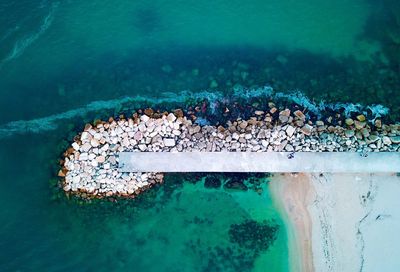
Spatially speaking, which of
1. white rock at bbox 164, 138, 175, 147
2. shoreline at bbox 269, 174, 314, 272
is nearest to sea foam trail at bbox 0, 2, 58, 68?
white rock at bbox 164, 138, 175, 147

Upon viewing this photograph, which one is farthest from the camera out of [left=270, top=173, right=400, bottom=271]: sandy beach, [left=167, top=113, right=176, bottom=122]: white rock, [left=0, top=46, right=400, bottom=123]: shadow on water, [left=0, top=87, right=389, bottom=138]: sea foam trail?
[left=0, top=46, right=400, bottom=123]: shadow on water

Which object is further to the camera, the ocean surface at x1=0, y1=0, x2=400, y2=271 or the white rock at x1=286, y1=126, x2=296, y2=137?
the white rock at x1=286, y1=126, x2=296, y2=137

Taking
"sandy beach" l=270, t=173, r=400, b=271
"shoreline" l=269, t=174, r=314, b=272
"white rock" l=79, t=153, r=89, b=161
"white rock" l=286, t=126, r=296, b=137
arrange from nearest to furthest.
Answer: "sandy beach" l=270, t=173, r=400, b=271
"shoreline" l=269, t=174, r=314, b=272
"white rock" l=286, t=126, r=296, b=137
"white rock" l=79, t=153, r=89, b=161

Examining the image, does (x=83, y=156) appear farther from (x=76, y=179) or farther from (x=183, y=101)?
(x=183, y=101)

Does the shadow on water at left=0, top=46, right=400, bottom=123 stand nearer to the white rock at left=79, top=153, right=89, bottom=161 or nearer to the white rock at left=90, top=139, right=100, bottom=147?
the white rock at left=90, top=139, right=100, bottom=147

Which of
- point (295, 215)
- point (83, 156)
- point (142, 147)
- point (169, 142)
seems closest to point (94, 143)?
point (83, 156)

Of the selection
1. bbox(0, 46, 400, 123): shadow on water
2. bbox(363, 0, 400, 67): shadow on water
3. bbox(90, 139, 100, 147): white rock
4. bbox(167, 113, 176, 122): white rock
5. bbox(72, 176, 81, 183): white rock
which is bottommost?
bbox(72, 176, 81, 183): white rock

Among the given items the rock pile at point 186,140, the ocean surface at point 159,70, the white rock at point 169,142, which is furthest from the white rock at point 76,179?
the white rock at point 169,142

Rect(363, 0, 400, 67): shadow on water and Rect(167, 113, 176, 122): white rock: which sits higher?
Rect(363, 0, 400, 67): shadow on water
